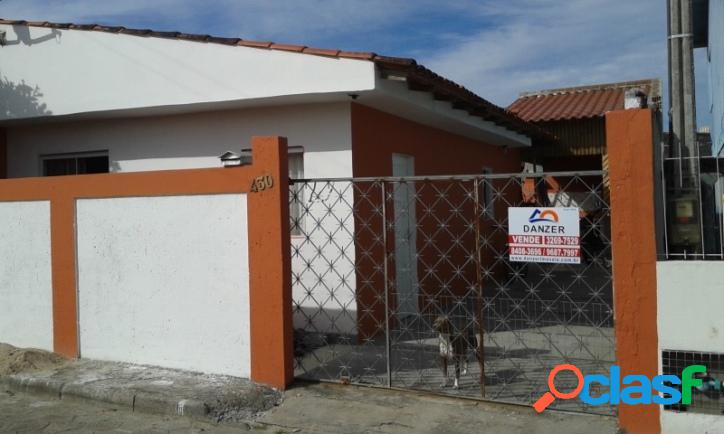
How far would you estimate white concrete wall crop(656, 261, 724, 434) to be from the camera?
444cm

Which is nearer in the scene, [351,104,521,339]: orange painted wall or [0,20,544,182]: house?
[0,20,544,182]: house

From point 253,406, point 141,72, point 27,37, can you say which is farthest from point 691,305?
point 27,37

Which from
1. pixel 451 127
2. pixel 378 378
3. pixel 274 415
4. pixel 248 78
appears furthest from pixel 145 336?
pixel 451 127

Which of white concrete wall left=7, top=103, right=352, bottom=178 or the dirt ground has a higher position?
white concrete wall left=7, top=103, right=352, bottom=178

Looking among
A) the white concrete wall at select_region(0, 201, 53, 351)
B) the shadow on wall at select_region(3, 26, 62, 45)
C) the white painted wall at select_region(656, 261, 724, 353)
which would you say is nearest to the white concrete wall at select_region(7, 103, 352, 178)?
the shadow on wall at select_region(3, 26, 62, 45)

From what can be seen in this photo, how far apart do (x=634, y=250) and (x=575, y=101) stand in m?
14.2

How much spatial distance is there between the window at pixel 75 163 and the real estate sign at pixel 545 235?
6641mm

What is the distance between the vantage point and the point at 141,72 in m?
8.46

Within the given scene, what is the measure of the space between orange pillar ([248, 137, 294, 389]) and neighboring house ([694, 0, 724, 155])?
734cm

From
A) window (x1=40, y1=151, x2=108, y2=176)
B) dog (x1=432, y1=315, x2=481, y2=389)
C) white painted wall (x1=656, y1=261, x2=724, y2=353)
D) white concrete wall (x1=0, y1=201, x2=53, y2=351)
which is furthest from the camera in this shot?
window (x1=40, y1=151, x2=108, y2=176)

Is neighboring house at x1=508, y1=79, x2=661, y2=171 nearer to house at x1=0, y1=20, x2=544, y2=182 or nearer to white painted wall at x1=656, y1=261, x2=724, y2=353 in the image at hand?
house at x1=0, y1=20, x2=544, y2=182

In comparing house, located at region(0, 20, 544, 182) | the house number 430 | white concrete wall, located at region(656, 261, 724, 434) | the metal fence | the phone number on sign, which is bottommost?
→ white concrete wall, located at region(656, 261, 724, 434)

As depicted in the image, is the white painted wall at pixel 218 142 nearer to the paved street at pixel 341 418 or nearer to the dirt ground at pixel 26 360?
the paved street at pixel 341 418

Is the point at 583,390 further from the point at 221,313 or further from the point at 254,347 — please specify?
the point at 221,313
